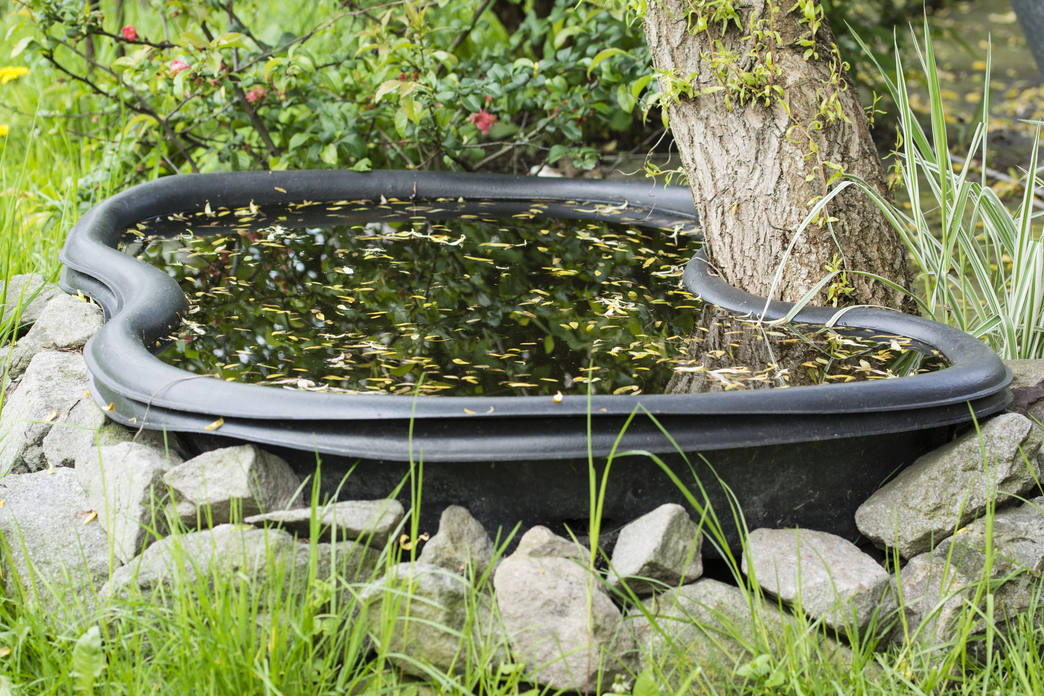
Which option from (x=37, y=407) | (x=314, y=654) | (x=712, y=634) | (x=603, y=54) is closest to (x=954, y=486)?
(x=712, y=634)

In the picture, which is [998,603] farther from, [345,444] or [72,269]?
[72,269]

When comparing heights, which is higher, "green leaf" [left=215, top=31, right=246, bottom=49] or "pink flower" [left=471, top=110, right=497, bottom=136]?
"green leaf" [left=215, top=31, right=246, bottom=49]

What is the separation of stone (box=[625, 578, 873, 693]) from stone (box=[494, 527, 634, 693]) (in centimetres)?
4

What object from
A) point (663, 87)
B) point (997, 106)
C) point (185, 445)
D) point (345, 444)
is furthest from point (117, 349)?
point (997, 106)

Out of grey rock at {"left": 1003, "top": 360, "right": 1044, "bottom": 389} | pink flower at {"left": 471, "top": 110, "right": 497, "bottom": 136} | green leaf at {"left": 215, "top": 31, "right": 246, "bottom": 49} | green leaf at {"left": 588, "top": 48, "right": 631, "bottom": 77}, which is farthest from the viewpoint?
pink flower at {"left": 471, "top": 110, "right": 497, "bottom": 136}

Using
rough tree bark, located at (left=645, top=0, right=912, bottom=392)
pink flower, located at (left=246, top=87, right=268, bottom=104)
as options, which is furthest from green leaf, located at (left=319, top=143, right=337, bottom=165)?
rough tree bark, located at (left=645, top=0, right=912, bottom=392)

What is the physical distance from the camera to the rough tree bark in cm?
180

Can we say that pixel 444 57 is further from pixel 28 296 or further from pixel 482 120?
pixel 28 296

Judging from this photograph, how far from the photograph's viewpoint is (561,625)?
45.6 inches

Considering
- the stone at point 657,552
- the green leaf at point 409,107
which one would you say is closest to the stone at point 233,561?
the stone at point 657,552

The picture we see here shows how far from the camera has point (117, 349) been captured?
54.8 inches

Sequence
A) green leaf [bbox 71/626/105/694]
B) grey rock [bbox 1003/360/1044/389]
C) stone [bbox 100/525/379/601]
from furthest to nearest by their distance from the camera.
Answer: grey rock [bbox 1003/360/1044/389] → stone [bbox 100/525/379/601] → green leaf [bbox 71/626/105/694]

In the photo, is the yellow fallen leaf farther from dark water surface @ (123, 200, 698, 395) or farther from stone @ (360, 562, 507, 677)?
dark water surface @ (123, 200, 698, 395)

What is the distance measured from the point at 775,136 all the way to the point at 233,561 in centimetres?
140
